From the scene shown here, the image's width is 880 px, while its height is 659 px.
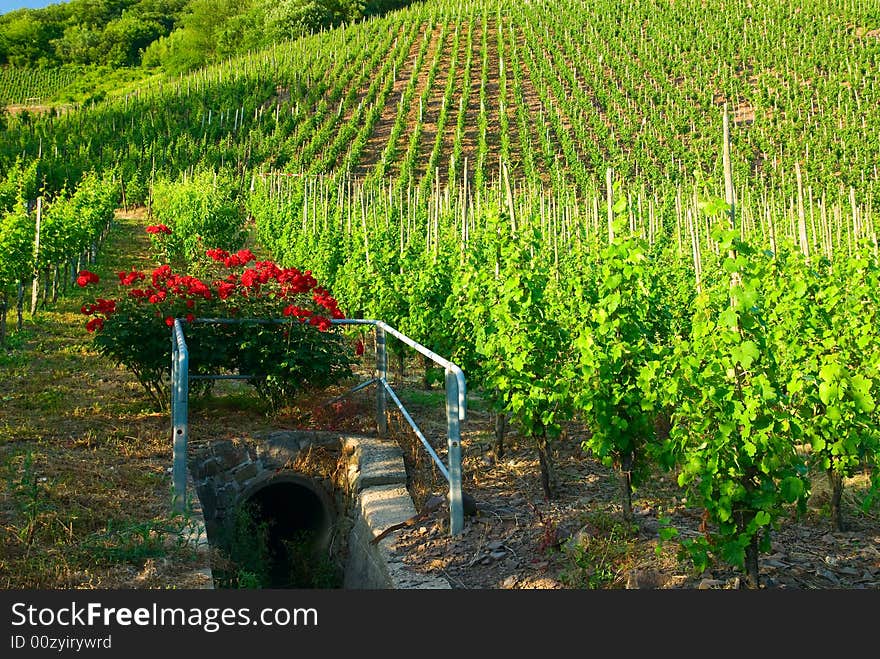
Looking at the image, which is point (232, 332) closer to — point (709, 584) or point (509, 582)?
point (509, 582)

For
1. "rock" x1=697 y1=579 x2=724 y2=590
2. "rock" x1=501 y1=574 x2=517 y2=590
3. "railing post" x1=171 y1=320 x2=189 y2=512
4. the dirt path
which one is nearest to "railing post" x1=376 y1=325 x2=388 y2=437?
the dirt path

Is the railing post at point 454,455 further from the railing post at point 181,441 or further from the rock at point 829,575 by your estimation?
the rock at point 829,575

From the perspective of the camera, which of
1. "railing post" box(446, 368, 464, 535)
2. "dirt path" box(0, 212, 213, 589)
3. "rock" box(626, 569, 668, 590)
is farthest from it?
"railing post" box(446, 368, 464, 535)

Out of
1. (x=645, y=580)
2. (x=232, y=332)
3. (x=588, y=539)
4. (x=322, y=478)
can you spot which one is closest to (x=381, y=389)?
(x=322, y=478)

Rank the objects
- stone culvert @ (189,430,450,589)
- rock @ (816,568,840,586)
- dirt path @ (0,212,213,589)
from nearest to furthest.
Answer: dirt path @ (0,212,213,589), rock @ (816,568,840,586), stone culvert @ (189,430,450,589)

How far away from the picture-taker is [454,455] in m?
4.38

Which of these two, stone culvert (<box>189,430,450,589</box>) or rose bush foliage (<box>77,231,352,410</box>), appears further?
rose bush foliage (<box>77,231,352,410</box>)

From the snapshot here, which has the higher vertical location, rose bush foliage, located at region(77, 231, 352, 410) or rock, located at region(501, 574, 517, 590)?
rose bush foliage, located at region(77, 231, 352, 410)

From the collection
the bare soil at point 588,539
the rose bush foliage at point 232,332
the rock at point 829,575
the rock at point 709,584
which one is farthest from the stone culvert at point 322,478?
the rock at point 829,575

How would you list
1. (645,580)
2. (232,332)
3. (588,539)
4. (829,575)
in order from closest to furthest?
(645,580)
(829,575)
(588,539)
(232,332)

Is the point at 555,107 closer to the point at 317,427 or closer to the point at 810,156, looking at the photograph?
the point at 810,156

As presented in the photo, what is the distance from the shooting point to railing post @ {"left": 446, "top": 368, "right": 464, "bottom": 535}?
14.4ft

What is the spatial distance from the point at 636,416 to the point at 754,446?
1243 millimetres

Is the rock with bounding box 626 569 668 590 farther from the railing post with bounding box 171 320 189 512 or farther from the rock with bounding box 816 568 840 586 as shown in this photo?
the railing post with bounding box 171 320 189 512
